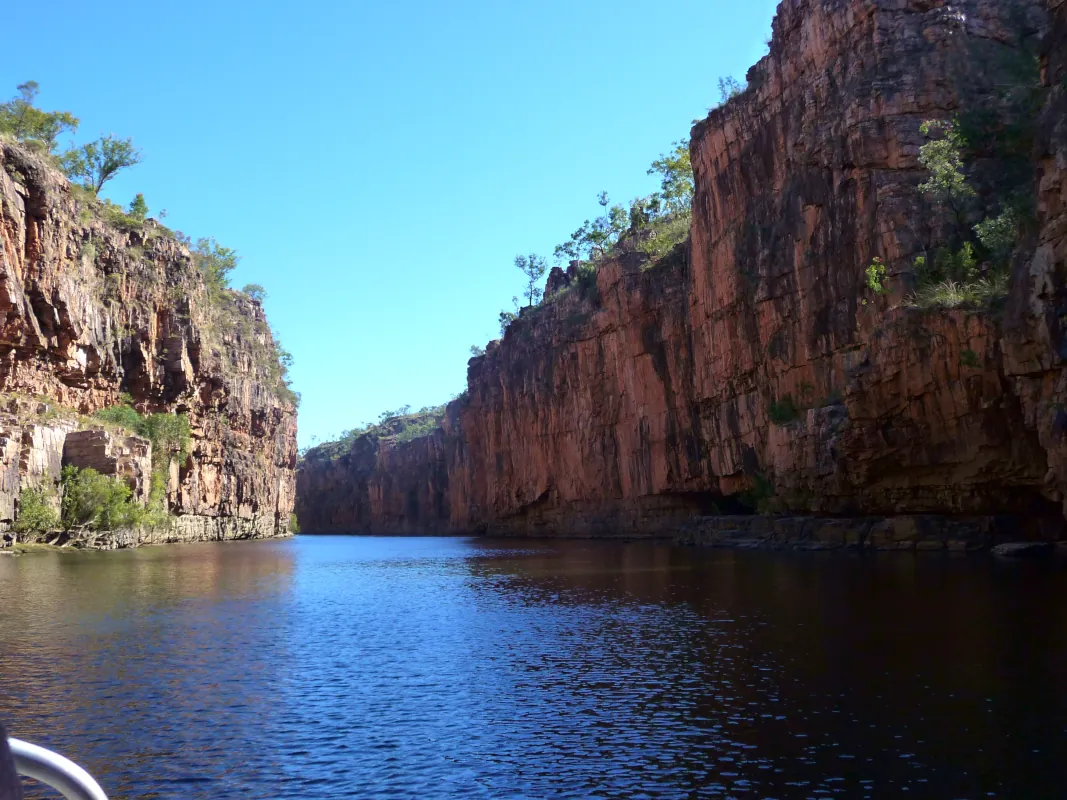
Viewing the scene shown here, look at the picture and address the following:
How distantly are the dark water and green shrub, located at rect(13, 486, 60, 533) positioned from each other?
2347 cm

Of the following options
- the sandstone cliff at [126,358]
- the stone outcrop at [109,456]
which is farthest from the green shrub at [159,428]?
the stone outcrop at [109,456]

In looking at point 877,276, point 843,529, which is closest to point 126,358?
point 843,529

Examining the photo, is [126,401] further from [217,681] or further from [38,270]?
[217,681]

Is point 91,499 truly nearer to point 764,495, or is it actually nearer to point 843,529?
point 764,495

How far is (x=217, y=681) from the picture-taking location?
18.3 metres

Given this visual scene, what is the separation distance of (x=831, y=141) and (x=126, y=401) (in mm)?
60559

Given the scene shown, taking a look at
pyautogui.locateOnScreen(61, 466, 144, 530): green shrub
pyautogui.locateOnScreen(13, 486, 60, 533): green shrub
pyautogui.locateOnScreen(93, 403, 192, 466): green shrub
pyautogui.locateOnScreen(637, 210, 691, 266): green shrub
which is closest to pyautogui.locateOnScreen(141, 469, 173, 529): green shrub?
pyautogui.locateOnScreen(93, 403, 192, 466): green shrub

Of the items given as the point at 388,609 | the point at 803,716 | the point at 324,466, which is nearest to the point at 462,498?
the point at 324,466

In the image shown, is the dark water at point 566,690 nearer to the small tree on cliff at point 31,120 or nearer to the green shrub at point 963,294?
the green shrub at point 963,294

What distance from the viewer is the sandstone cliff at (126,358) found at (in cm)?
6003

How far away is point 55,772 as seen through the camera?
11.2 ft

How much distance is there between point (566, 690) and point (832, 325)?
1492 inches

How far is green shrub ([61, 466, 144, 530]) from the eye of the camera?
194ft

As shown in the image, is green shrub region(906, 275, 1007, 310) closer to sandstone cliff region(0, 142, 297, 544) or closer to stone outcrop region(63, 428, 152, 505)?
sandstone cliff region(0, 142, 297, 544)
